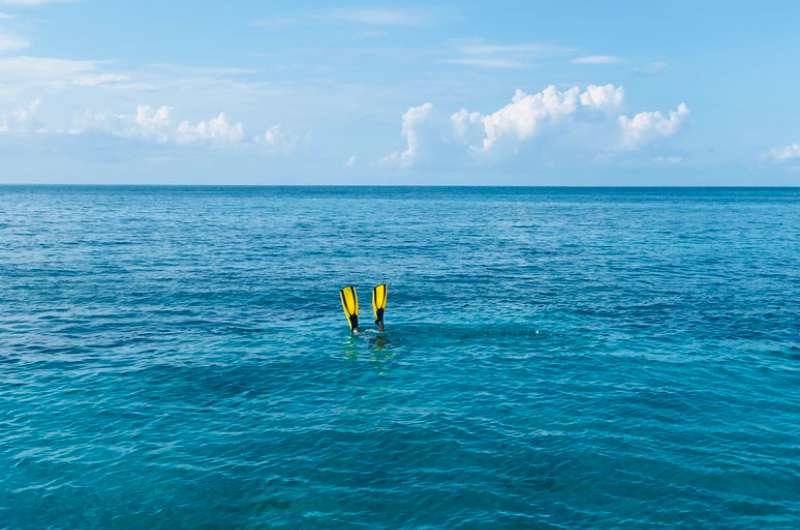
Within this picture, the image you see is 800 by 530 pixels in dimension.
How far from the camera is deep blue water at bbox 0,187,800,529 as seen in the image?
68.9 feet

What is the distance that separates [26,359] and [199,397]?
12748 millimetres

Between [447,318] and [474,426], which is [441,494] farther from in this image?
[447,318]

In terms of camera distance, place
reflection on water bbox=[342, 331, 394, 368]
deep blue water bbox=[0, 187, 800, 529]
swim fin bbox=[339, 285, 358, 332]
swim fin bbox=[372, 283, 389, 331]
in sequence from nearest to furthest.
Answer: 1. deep blue water bbox=[0, 187, 800, 529]
2. reflection on water bbox=[342, 331, 394, 368]
3. swim fin bbox=[339, 285, 358, 332]
4. swim fin bbox=[372, 283, 389, 331]

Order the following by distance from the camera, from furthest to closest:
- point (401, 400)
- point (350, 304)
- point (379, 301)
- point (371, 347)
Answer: point (379, 301), point (350, 304), point (371, 347), point (401, 400)

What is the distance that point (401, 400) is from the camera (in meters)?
29.6

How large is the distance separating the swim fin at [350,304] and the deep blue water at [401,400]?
4.25 ft

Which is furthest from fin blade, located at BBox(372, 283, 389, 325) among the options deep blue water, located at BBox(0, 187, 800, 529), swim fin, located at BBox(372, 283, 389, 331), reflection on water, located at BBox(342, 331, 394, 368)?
deep blue water, located at BBox(0, 187, 800, 529)

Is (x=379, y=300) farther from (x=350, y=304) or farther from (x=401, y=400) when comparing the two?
(x=401, y=400)

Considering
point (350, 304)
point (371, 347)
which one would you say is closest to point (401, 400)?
point (371, 347)

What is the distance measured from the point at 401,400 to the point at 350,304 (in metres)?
11.6

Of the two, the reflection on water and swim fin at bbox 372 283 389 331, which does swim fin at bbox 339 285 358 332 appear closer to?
the reflection on water

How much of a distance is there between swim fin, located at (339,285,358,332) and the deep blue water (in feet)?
4.25

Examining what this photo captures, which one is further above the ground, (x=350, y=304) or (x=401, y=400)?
(x=350, y=304)

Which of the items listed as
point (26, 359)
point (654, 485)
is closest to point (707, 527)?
point (654, 485)
